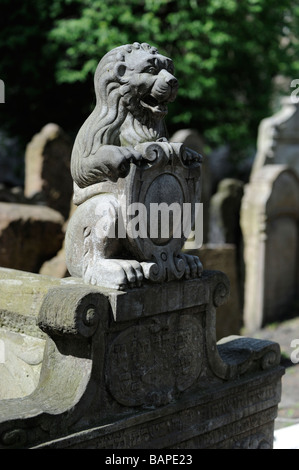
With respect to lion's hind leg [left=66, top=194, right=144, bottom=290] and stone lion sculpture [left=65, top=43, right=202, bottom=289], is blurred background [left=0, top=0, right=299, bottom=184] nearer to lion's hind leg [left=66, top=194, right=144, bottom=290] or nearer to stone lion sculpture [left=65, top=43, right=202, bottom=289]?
stone lion sculpture [left=65, top=43, right=202, bottom=289]

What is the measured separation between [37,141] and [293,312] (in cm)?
474

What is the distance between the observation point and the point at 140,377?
444 centimetres

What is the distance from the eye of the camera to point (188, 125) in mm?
16500

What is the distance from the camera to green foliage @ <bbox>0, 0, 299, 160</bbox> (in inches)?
576

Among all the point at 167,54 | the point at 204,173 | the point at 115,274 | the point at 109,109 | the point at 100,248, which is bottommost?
the point at 115,274

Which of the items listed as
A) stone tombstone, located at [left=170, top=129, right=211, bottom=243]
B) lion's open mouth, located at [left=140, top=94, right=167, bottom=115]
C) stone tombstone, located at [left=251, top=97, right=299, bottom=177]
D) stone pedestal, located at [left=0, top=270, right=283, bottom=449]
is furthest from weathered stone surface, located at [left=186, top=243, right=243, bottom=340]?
stone tombstone, located at [left=251, top=97, right=299, bottom=177]

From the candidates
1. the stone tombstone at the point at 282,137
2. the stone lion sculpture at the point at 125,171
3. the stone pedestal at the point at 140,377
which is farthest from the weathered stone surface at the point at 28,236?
the stone tombstone at the point at 282,137

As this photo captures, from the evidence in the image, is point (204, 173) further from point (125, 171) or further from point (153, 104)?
point (125, 171)

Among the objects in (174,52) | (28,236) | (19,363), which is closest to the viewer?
(19,363)

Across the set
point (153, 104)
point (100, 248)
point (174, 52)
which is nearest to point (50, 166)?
point (174, 52)

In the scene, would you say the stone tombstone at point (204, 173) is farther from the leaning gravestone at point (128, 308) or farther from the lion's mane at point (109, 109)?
the lion's mane at point (109, 109)

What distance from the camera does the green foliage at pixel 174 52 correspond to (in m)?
14.6

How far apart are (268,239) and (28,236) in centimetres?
382

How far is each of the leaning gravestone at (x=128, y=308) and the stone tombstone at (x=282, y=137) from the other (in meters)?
8.24
